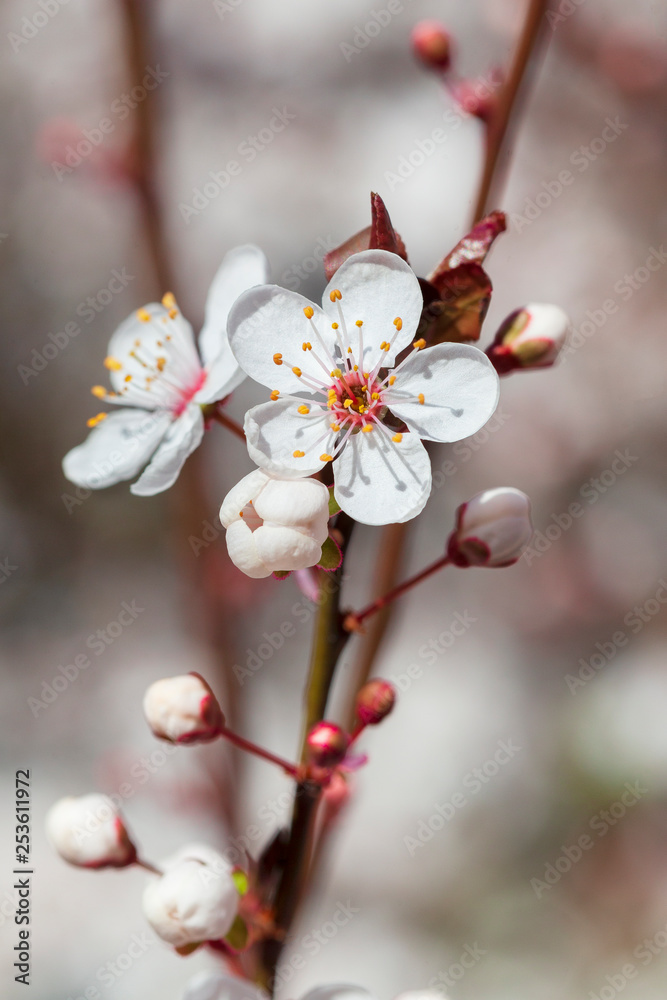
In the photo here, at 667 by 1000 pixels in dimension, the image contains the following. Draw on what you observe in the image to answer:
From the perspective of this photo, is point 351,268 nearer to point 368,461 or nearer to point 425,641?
point 368,461

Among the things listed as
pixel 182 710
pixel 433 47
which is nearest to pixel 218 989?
pixel 182 710

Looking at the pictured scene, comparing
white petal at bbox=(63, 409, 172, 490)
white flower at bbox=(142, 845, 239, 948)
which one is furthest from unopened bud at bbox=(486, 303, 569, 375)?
white flower at bbox=(142, 845, 239, 948)

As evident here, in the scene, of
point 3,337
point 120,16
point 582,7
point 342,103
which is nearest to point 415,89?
point 342,103

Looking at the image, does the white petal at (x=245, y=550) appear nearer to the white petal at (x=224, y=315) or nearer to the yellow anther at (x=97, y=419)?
the white petal at (x=224, y=315)

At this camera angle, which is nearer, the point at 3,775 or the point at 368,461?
the point at 368,461

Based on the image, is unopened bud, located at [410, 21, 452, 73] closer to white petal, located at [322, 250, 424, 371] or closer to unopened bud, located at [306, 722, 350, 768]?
white petal, located at [322, 250, 424, 371]

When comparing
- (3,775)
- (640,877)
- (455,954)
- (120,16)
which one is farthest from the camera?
(3,775)

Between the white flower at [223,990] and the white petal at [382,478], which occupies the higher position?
the white petal at [382,478]

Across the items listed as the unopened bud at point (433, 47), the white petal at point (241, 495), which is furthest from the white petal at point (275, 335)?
the unopened bud at point (433, 47)
